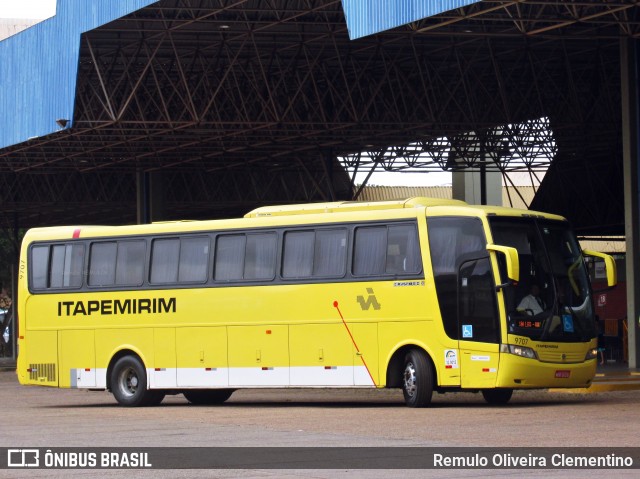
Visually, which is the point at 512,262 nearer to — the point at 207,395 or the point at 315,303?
the point at 315,303

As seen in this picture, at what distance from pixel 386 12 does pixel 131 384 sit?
7852 millimetres

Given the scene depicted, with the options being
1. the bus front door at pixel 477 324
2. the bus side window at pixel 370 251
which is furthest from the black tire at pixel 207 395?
the bus front door at pixel 477 324

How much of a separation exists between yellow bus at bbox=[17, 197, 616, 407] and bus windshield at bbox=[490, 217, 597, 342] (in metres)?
0.02

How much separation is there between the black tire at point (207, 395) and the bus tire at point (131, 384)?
0.78m

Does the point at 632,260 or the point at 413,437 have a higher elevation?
the point at 632,260

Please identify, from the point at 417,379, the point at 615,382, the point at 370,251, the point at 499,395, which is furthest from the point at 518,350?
the point at 615,382

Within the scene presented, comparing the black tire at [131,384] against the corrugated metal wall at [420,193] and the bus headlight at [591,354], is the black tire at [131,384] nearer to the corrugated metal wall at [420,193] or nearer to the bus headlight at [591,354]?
the bus headlight at [591,354]

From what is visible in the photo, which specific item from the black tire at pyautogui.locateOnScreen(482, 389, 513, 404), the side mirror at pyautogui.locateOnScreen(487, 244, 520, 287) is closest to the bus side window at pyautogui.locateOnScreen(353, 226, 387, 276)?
the side mirror at pyautogui.locateOnScreen(487, 244, 520, 287)

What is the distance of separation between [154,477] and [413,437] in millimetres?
4341

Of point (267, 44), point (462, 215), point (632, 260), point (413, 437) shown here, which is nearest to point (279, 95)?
point (267, 44)

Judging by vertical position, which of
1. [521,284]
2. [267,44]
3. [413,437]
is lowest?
[413,437]

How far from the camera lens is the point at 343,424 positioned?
17656mm

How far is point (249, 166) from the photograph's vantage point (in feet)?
163

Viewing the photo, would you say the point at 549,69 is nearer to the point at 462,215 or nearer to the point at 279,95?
the point at 279,95
